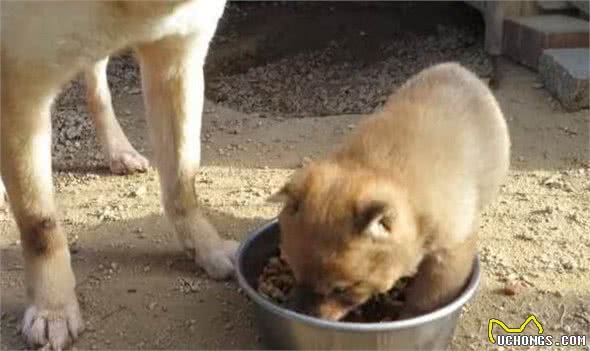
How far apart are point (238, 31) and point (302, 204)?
3109mm

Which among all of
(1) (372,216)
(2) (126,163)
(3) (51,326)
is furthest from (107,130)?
(1) (372,216)

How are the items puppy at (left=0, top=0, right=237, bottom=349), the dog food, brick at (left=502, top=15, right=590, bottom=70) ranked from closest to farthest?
puppy at (left=0, top=0, right=237, bottom=349)
the dog food
brick at (left=502, top=15, right=590, bottom=70)

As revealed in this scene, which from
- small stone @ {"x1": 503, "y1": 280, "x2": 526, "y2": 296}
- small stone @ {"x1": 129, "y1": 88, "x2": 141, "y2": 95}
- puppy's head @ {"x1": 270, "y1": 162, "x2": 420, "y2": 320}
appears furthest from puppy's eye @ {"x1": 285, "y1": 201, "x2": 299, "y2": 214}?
small stone @ {"x1": 129, "y1": 88, "x2": 141, "y2": 95}

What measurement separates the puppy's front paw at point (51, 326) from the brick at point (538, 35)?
2.46 m

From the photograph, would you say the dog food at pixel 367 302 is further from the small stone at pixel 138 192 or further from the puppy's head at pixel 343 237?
the small stone at pixel 138 192

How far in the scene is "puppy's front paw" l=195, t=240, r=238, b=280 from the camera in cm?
269

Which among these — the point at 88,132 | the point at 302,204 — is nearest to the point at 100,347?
the point at 302,204

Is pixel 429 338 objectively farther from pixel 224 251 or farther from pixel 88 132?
pixel 88 132

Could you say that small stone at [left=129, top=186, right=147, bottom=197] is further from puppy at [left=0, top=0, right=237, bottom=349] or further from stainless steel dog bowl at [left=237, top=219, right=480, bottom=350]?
stainless steel dog bowl at [left=237, top=219, right=480, bottom=350]

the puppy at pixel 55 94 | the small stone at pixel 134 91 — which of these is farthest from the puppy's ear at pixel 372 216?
the small stone at pixel 134 91

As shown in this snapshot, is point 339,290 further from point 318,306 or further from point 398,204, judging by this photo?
point 398,204

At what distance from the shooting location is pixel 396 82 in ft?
14.2

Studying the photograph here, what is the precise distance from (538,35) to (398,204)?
91.2 inches

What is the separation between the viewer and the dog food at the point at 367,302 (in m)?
2.36
